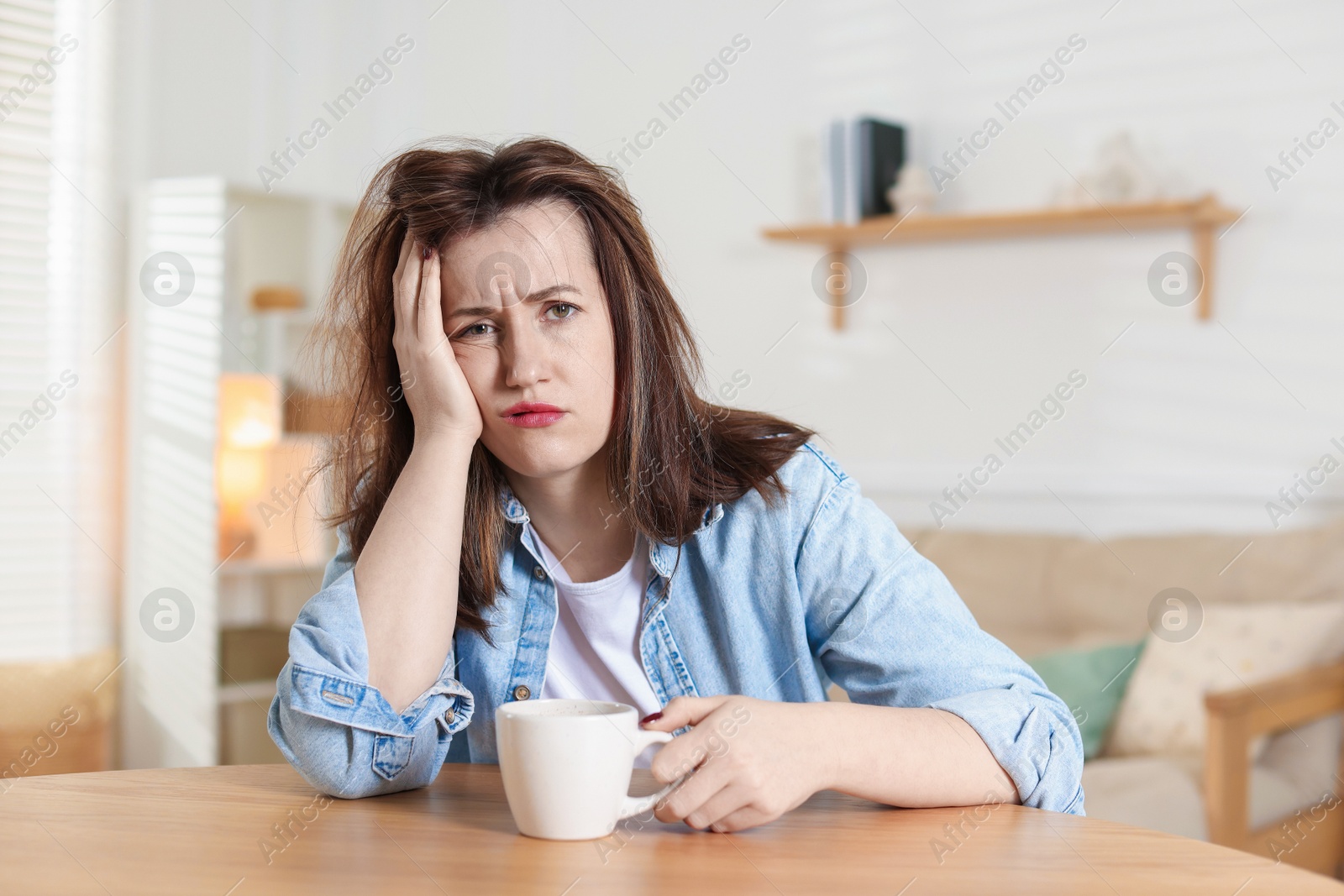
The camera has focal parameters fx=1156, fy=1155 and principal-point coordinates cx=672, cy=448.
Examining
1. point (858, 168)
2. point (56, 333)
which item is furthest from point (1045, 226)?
point (56, 333)

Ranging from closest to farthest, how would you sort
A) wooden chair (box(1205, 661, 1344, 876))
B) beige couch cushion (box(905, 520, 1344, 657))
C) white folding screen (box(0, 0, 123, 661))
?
wooden chair (box(1205, 661, 1344, 876)) < beige couch cushion (box(905, 520, 1344, 657)) < white folding screen (box(0, 0, 123, 661))

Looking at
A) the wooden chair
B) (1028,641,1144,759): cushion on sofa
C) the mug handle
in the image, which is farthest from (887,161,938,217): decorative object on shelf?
the mug handle

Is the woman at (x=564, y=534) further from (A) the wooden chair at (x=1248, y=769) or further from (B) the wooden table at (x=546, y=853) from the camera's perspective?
(A) the wooden chair at (x=1248, y=769)

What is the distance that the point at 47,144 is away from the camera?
3238mm

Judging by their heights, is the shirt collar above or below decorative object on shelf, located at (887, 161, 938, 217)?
below

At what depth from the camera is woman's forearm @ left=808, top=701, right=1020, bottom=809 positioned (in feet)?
2.74

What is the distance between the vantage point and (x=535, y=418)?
108 cm

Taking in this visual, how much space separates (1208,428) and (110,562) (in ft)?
9.84

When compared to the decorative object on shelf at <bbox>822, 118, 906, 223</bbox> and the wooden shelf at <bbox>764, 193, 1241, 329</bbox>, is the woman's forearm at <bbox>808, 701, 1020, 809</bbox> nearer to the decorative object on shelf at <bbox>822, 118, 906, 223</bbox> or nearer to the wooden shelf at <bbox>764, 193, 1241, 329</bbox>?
the wooden shelf at <bbox>764, 193, 1241, 329</bbox>

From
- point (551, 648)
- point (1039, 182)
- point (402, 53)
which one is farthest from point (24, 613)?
point (1039, 182)

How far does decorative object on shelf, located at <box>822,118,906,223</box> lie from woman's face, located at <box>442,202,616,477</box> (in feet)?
6.38

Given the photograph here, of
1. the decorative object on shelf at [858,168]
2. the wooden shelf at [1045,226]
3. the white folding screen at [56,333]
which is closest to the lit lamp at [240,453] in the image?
the white folding screen at [56,333]

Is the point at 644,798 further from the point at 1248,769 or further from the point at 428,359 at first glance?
the point at 1248,769

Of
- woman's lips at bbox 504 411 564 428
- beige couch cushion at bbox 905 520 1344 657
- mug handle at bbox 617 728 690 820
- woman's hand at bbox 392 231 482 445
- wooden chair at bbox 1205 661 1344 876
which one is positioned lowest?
wooden chair at bbox 1205 661 1344 876
